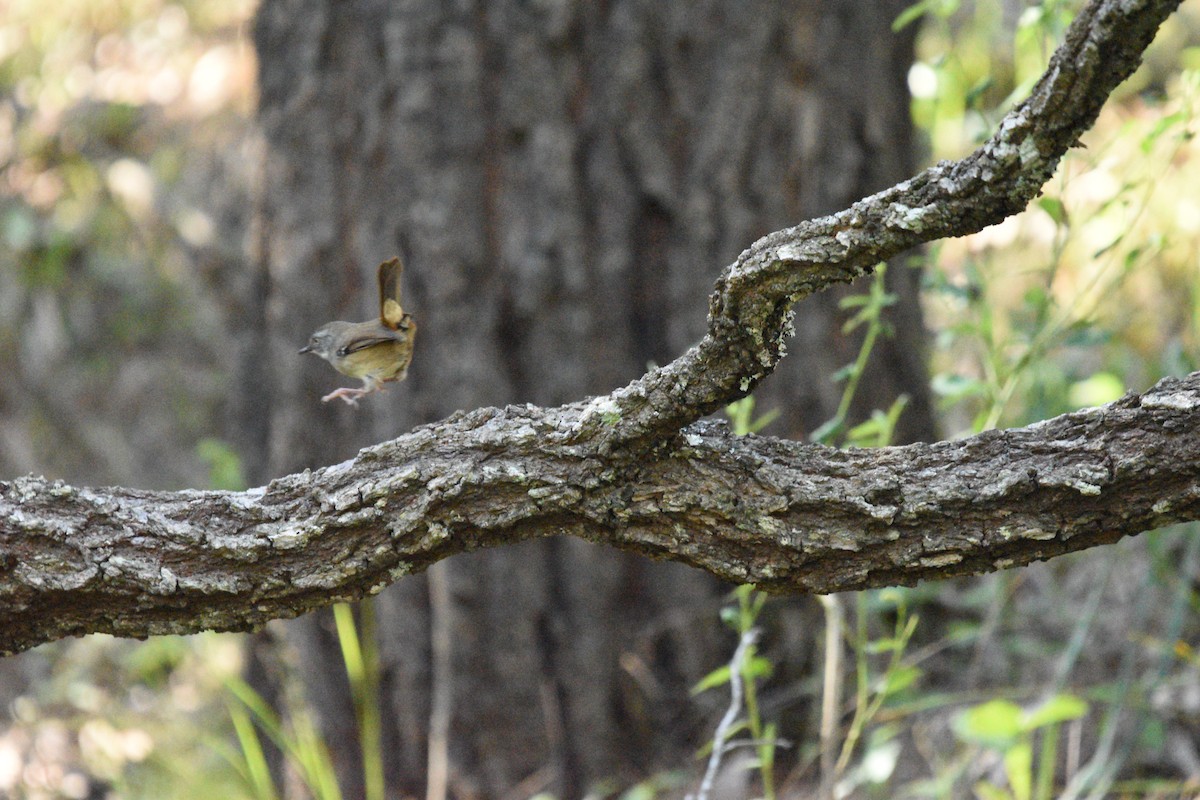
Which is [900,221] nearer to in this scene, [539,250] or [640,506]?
[640,506]

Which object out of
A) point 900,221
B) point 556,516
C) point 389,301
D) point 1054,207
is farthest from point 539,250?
point 900,221

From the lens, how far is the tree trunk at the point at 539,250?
313cm

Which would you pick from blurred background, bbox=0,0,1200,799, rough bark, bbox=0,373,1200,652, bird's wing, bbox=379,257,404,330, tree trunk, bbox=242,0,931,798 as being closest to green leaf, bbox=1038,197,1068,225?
rough bark, bbox=0,373,1200,652

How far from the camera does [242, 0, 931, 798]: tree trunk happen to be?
3129 millimetres

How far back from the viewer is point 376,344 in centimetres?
198

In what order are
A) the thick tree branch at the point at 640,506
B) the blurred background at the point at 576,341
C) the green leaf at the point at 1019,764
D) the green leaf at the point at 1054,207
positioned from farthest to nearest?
the blurred background at the point at 576,341 < the green leaf at the point at 1019,764 < the green leaf at the point at 1054,207 < the thick tree branch at the point at 640,506

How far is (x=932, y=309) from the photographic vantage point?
6031mm

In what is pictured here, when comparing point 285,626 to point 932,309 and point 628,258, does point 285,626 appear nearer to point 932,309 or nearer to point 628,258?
point 628,258

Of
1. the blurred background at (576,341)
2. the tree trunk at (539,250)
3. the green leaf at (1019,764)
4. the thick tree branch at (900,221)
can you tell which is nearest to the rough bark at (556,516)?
the thick tree branch at (900,221)

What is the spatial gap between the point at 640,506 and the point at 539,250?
191 cm

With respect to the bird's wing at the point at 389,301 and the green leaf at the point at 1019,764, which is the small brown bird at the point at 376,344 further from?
the green leaf at the point at 1019,764

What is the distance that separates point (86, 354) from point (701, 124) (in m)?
4.66

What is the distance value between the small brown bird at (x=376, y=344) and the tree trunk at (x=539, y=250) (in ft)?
3.46

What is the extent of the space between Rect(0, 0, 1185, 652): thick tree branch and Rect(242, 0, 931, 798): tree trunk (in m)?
1.73
